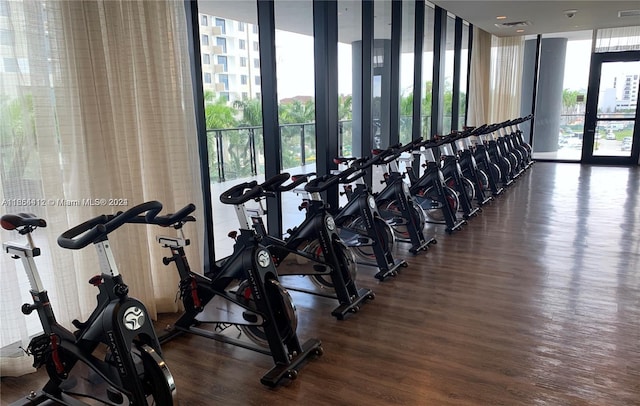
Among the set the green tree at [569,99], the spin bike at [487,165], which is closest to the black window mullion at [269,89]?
the spin bike at [487,165]

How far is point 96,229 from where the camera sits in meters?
1.86

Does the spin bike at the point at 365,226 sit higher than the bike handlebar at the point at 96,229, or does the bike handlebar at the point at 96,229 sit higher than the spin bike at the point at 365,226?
the bike handlebar at the point at 96,229

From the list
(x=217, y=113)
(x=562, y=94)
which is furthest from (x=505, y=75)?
(x=217, y=113)

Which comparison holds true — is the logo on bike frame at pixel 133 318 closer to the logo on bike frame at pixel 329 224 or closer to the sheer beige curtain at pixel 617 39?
the logo on bike frame at pixel 329 224

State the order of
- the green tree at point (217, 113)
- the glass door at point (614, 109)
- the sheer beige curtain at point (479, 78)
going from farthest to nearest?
the glass door at point (614, 109)
the sheer beige curtain at point (479, 78)
the green tree at point (217, 113)

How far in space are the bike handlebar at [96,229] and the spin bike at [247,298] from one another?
0.35 m

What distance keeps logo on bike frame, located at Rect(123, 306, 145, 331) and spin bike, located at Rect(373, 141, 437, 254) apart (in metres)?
2.71

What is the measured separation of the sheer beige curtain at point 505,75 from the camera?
9.73 meters

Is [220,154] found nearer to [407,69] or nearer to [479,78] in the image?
[407,69]

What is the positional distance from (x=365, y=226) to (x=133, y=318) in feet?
7.18

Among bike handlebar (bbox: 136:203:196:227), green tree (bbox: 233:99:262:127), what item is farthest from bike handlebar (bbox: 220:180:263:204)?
green tree (bbox: 233:99:262:127)

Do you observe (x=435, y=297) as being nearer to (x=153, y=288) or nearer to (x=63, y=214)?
(x=153, y=288)

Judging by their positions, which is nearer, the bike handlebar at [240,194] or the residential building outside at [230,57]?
the bike handlebar at [240,194]

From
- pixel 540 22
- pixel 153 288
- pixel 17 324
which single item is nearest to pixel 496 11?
pixel 540 22
